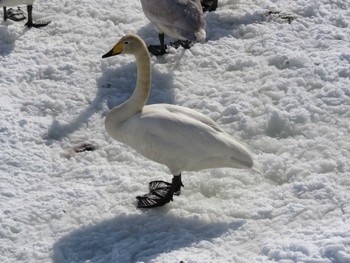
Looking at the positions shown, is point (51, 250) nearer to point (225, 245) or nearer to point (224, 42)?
point (225, 245)

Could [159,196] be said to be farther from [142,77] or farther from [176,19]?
[176,19]

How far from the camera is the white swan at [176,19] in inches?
327

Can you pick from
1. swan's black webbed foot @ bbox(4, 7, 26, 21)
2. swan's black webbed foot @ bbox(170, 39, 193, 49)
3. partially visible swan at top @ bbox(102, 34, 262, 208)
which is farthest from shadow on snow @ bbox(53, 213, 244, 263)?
swan's black webbed foot @ bbox(4, 7, 26, 21)

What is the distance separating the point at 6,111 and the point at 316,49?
3.61m

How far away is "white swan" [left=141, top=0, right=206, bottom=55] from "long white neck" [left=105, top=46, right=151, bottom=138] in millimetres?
2113

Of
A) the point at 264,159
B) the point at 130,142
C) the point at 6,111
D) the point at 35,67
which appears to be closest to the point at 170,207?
the point at 130,142

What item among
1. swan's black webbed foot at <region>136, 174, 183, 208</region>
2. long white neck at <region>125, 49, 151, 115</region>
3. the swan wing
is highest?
long white neck at <region>125, 49, 151, 115</region>

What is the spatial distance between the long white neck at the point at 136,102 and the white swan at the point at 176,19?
2.11 meters

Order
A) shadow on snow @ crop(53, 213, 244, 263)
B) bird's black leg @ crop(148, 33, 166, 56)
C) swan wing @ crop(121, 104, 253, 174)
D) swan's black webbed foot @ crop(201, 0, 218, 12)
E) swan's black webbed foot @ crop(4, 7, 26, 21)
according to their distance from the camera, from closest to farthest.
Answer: shadow on snow @ crop(53, 213, 244, 263)
swan wing @ crop(121, 104, 253, 174)
bird's black leg @ crop(148, 33, 166, 56)
swan's black webbed foot @ crop(4, 7, 26, 21)
swan's black webbed foot @ crop(201, 0, 218, 12)

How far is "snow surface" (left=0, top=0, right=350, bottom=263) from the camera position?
5.52m

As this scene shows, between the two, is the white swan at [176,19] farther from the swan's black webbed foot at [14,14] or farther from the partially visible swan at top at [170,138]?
the partially visible swan at top at [170,138]

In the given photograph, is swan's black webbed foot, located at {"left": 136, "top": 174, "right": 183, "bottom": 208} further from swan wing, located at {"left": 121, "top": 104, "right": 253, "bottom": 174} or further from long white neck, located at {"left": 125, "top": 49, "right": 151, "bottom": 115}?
long white neck, located at {"left": 125, "top": 49, "right": 151, "bottom": 115}

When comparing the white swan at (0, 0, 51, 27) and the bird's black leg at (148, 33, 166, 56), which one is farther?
the white swan at (0, 0, 51, 27)

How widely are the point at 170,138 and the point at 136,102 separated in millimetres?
503
